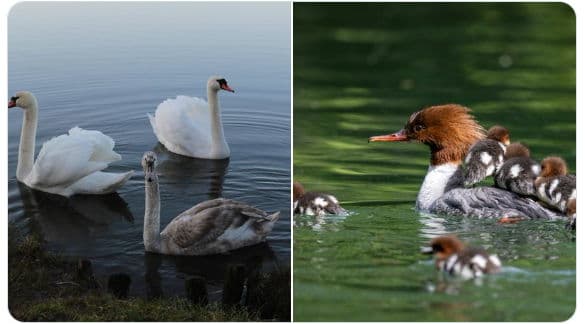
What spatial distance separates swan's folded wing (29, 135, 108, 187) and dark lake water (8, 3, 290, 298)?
6cm

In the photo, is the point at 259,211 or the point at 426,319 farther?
the point at 259,211

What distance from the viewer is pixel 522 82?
781 cm

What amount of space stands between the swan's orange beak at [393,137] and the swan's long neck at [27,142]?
5.64 feet

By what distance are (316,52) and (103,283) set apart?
1562 millimetres

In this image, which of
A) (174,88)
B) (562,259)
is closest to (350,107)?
(174,88)

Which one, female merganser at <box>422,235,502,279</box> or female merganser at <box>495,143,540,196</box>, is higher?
female merganser at <box>495,143,540,196</box>

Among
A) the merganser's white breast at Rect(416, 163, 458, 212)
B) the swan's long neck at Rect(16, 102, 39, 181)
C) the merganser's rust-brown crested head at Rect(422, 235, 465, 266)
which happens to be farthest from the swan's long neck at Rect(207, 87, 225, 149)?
the merganser's rust-brown crested head at Rect(422, 235, 465, 266)

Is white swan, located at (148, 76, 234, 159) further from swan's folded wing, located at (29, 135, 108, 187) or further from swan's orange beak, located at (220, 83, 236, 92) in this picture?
swan's folded wing, located at (29, 135, 108, 187)

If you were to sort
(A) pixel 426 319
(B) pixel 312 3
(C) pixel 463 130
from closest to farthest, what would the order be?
(A) pixel 426 319 < (B) pixel 312 3 < (C) pixel 463 130

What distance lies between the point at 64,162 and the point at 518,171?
2282mm

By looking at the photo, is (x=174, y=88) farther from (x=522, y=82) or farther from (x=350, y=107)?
(x=522, y=82)

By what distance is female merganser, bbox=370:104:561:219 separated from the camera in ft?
25.6

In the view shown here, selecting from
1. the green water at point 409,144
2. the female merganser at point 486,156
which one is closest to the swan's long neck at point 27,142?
the green water at point 409,144

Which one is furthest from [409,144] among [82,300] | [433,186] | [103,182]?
[82,300]
